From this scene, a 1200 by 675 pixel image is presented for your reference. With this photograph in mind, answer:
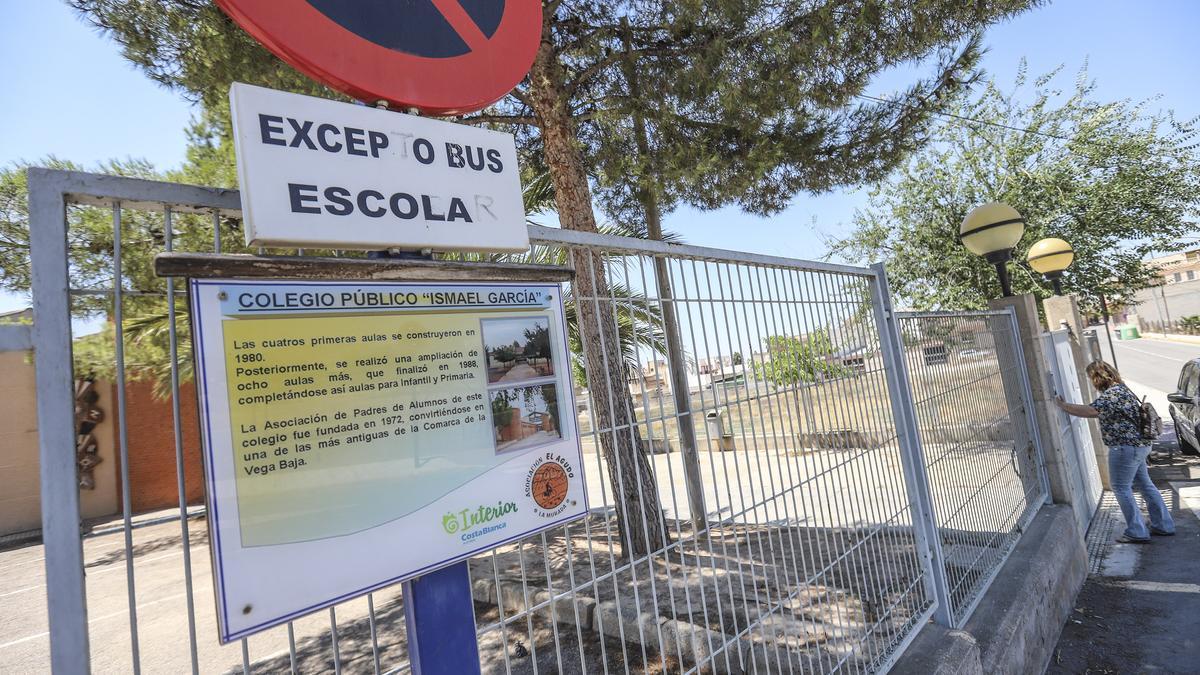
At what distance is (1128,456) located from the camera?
18.4 feet

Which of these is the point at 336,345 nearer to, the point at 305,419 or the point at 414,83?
the point at 305,419

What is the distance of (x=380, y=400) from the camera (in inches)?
52.0

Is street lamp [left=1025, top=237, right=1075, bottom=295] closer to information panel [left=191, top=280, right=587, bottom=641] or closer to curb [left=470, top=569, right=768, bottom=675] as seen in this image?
curb [left=470, top=569, right=768, bottom=675]

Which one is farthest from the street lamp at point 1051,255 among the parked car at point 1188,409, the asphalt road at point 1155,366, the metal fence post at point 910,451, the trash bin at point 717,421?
the asphalt road at point 1155,366

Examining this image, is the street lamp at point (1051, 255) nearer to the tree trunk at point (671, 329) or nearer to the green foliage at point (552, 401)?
the tree trunk at point (671, 329)

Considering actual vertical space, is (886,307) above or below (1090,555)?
above

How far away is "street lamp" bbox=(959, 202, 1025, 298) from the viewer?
17.8 ft

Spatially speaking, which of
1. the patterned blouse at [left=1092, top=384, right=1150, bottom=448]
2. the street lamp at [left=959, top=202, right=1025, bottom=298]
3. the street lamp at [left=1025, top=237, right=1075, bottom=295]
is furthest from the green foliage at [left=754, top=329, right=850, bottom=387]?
the street lamp at [left=1025, top=237, right=1075, bottom=295]

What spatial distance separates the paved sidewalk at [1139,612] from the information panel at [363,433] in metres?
4.48

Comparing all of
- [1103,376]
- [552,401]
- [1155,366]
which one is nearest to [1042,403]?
[1103,376]

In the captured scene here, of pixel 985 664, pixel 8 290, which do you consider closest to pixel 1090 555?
pixel 985 664

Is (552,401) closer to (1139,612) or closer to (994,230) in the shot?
(1139,612)

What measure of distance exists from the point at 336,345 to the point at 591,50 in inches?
191

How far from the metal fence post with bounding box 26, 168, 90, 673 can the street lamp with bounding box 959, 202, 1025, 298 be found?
6.60 meters
